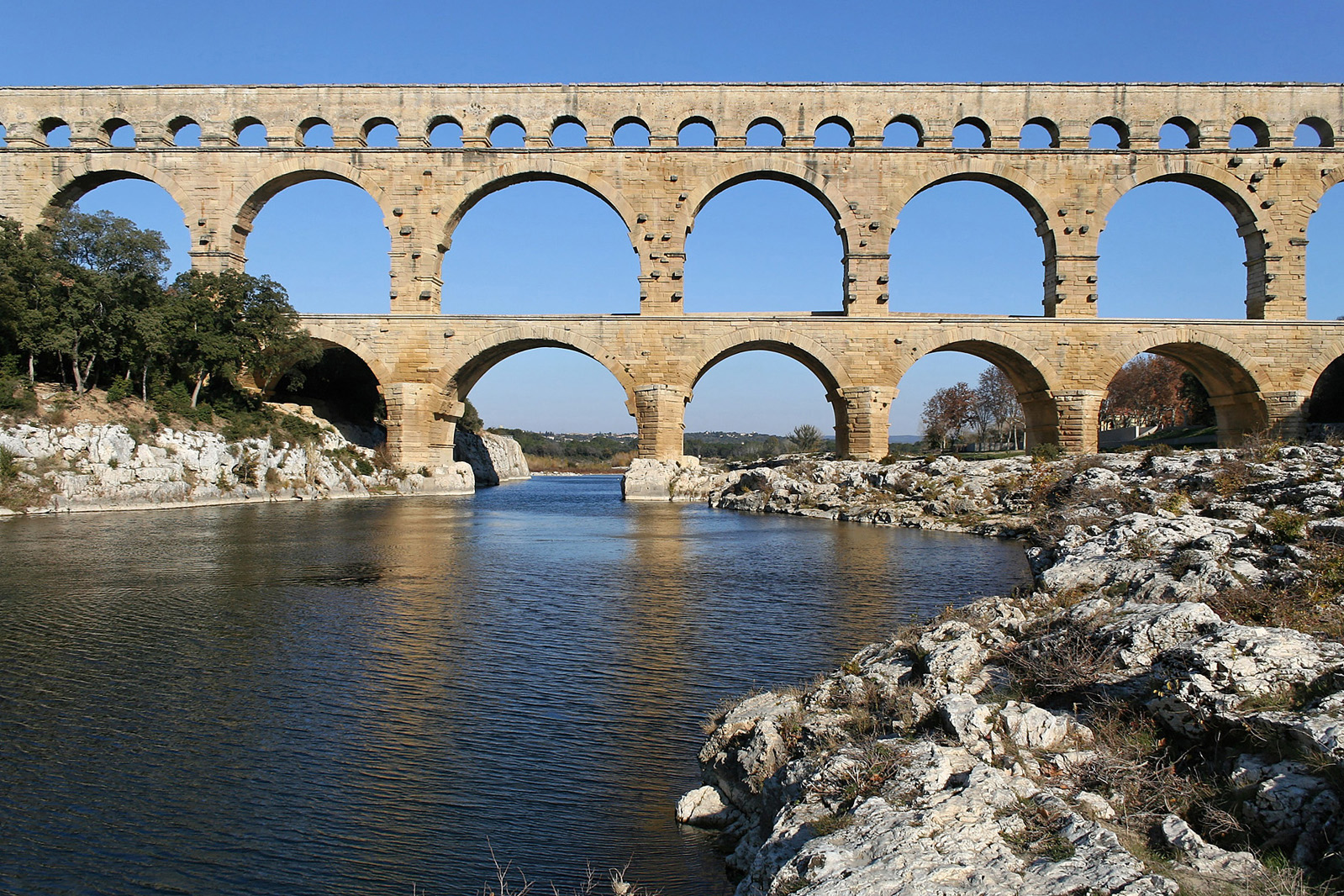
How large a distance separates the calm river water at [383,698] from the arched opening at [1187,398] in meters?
19.1

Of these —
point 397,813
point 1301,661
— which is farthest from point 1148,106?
point 397,813

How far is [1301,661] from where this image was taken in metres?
4.06

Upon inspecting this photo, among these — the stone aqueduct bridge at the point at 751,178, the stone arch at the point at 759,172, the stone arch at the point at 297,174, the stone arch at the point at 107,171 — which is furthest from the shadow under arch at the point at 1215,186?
the stone arch at the point at 107,171

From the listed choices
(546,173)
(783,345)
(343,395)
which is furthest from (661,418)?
(343,395)

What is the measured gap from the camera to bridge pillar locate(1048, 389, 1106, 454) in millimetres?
28438

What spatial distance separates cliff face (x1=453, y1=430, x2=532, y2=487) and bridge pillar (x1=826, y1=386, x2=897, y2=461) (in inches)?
663

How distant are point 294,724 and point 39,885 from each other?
6.64 ft

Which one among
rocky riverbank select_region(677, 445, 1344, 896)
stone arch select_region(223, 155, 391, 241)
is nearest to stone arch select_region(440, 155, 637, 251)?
stone arch select_region(223, 155, 391, 241)

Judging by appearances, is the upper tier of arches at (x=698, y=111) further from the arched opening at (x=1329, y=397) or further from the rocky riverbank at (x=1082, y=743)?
the rocky riverbank at (x=1082, y=743)

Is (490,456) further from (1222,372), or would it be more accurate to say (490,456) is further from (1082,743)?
(1082,743)

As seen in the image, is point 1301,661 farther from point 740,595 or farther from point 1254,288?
point 1254,288

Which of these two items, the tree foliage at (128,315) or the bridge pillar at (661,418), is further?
the bridge pillar at (661,418)

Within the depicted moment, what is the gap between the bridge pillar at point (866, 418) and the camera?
93.9ft

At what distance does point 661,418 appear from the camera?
2873 centimetres
